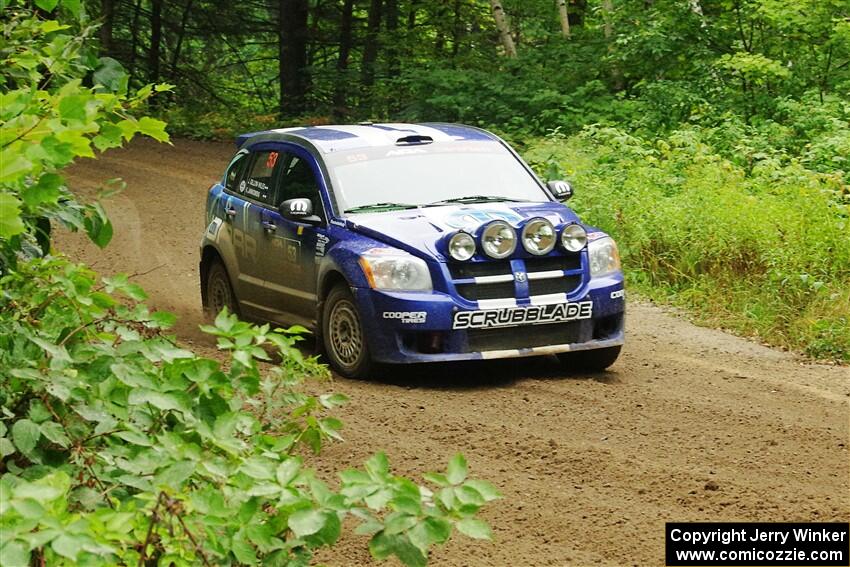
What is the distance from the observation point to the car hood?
9.16 metres

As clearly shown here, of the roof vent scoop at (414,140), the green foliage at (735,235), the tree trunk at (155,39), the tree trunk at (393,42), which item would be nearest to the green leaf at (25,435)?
the roof vent scoop at (414,140)

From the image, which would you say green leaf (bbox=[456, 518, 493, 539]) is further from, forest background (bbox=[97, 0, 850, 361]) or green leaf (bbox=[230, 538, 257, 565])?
forest background (bbox=[97, 0, 850, 361])

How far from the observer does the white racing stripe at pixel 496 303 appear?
9.06m

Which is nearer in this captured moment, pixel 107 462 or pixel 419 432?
pixel 107 462

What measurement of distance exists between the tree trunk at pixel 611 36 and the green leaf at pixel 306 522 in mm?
19112

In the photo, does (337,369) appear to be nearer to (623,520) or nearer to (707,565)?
(623,520)

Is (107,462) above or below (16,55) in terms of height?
below

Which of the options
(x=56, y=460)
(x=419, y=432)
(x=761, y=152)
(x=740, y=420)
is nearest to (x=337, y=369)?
(x=419, y=432)

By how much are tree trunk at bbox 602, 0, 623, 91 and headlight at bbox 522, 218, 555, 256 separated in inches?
527

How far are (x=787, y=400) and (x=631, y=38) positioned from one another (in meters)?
12.6

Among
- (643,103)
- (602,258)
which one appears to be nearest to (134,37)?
(643,103)

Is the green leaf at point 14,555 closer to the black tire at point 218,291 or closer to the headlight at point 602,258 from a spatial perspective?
the headlight at point 602,258

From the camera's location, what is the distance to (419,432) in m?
7.89

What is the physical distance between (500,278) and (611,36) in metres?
14.4
